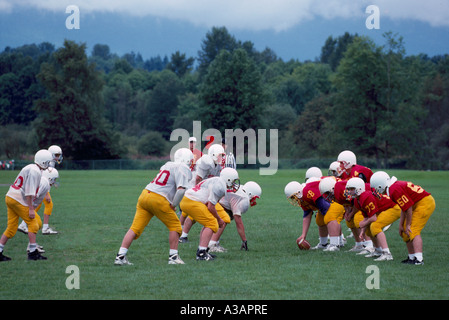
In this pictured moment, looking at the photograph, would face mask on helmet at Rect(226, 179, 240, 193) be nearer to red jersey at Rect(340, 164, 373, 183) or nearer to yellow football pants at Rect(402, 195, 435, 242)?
red jersey at Rect(340, 164, 373, 183)

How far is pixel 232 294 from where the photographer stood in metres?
7.22

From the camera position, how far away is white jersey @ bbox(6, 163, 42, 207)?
952 cm

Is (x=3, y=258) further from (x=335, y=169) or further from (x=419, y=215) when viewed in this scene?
(x=419, y=215)

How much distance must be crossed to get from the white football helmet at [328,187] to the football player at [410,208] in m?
1.20

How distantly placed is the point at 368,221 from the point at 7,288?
5.92m

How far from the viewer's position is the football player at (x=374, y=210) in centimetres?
971

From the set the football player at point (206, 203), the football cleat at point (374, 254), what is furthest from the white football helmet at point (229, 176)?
the football cleat at point (374, 254)

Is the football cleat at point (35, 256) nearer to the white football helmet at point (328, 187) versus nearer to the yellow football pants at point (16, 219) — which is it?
the yellow football pants at point (16, 219)

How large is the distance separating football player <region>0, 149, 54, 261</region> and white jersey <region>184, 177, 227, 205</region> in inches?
102
